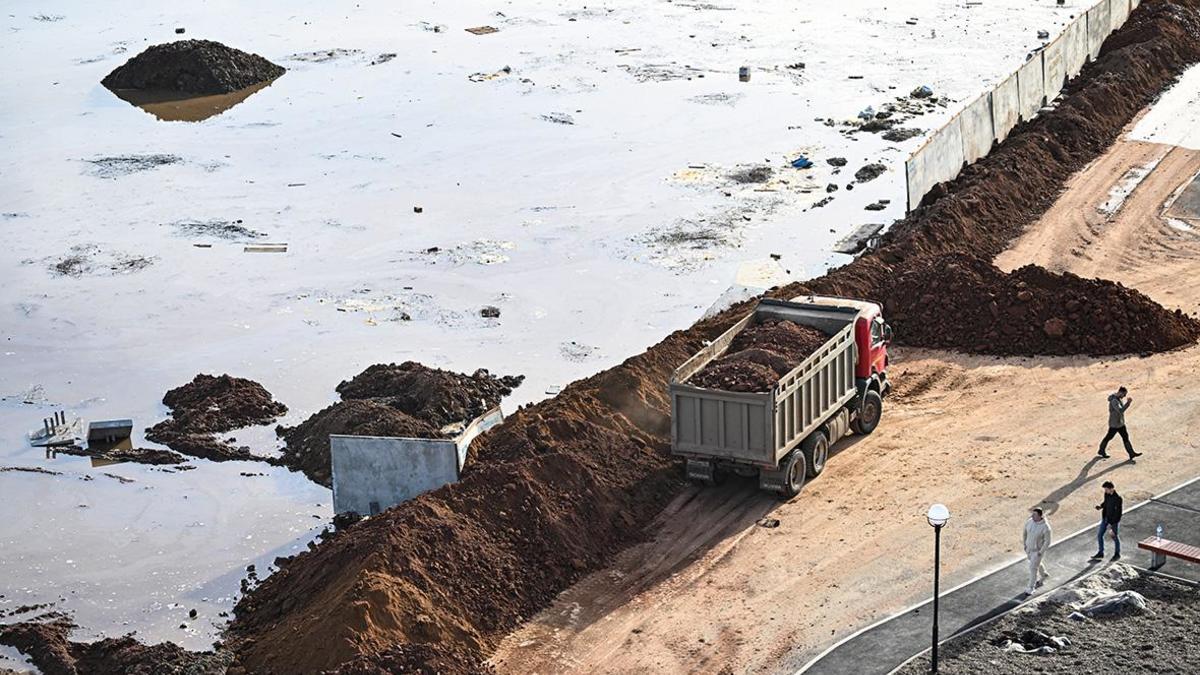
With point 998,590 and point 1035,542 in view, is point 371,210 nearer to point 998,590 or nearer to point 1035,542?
point 998,590

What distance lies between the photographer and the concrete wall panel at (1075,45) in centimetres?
4838

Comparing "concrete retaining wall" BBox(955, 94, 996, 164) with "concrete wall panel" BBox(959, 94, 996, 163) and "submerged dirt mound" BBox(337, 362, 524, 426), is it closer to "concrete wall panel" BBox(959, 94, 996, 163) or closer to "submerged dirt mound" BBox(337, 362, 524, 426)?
"concrete wall panel" BBox(959, 94, 996, 163)

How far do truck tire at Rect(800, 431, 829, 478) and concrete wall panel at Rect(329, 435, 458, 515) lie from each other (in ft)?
17.5

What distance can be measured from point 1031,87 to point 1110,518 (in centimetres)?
2577

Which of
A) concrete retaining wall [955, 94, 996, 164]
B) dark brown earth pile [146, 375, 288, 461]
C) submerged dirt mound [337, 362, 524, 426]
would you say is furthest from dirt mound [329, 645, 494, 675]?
concrete retaining wall [955, 94, 996, 164]

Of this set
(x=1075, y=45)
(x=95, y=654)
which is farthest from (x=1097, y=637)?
(x=1075, y=45)

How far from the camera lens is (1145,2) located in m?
57.4

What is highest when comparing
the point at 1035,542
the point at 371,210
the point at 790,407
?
the point at 790,407

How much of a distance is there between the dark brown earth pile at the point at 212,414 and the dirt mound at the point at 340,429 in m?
0.91

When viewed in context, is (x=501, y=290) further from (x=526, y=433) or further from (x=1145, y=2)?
(x=1145, y=2)

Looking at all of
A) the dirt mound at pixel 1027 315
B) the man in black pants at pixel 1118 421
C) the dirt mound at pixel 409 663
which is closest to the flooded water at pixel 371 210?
the dirt mound at pixel 409 663

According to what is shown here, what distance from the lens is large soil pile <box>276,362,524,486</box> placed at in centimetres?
2725

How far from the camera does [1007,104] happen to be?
4291 cm

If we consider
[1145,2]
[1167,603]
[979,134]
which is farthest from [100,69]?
[1167,603]
